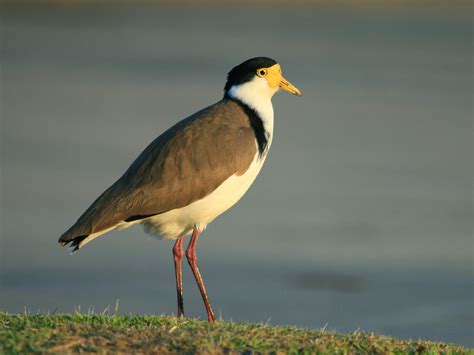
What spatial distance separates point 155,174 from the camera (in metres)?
8.68

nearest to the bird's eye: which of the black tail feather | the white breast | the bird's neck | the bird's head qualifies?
the bird's head

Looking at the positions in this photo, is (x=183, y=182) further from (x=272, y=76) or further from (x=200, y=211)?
(x=272, y=76)

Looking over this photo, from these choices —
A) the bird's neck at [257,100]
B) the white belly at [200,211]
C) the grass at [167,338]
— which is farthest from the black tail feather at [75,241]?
the bird's neck at [257,100]

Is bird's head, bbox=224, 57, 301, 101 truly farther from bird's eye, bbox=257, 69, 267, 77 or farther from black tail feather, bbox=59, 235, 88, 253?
black tail feather, bbox=59, 235, 88, 253

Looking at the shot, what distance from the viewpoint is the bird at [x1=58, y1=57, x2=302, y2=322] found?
28.0 ft

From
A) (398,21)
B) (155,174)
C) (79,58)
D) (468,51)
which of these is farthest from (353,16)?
(155,174)

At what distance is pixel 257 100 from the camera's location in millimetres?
9297

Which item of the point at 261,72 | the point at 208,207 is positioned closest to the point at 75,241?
the point at 208,207

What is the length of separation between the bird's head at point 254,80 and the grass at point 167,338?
2.35 m

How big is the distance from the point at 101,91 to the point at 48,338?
17.7 meters

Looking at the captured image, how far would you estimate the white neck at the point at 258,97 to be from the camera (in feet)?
30.3

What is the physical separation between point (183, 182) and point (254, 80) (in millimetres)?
1269

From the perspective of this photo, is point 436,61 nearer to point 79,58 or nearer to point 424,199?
point 79,58

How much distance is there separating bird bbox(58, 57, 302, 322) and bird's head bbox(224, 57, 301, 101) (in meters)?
0.33
